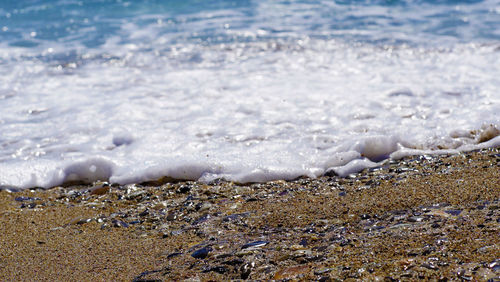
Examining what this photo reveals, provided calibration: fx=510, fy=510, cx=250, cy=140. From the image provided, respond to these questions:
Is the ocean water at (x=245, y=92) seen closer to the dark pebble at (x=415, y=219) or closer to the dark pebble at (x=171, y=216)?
the dark pebble at (x=171, y=216)

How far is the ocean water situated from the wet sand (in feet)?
1.03

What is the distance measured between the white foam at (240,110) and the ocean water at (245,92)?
2cm

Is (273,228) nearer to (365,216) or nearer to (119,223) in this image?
(365,216)

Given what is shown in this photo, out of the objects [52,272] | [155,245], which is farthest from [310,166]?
[52,272]

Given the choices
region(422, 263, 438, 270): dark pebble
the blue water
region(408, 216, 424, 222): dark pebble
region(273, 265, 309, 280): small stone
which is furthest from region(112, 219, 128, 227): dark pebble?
the blue water

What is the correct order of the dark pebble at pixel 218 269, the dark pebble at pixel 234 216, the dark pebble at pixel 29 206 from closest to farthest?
the dark pebble at pixel 218 269 → the dark pebble at pixel 234 216 → the dark pebble at pixel 29 206

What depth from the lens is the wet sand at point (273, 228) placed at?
2.14 metres

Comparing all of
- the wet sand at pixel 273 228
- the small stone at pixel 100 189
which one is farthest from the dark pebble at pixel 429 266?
the small stone at pixel 100 189

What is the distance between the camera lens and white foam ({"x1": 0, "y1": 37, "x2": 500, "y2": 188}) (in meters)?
3.79

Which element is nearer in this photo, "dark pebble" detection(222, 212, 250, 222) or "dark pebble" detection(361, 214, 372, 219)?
"dark pebble" detection(361, 214, 372, 219)

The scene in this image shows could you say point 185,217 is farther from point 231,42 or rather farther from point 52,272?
point 231,42

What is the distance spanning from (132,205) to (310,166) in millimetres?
1267

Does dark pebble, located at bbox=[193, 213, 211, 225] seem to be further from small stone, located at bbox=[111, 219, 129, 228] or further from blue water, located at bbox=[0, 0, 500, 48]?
blue water, located at bbox=[0, 0, 500, 48]

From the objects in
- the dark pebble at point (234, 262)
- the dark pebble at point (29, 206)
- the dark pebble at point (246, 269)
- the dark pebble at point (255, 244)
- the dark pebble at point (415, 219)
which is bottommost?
the dark pebble at point (29, 206)
